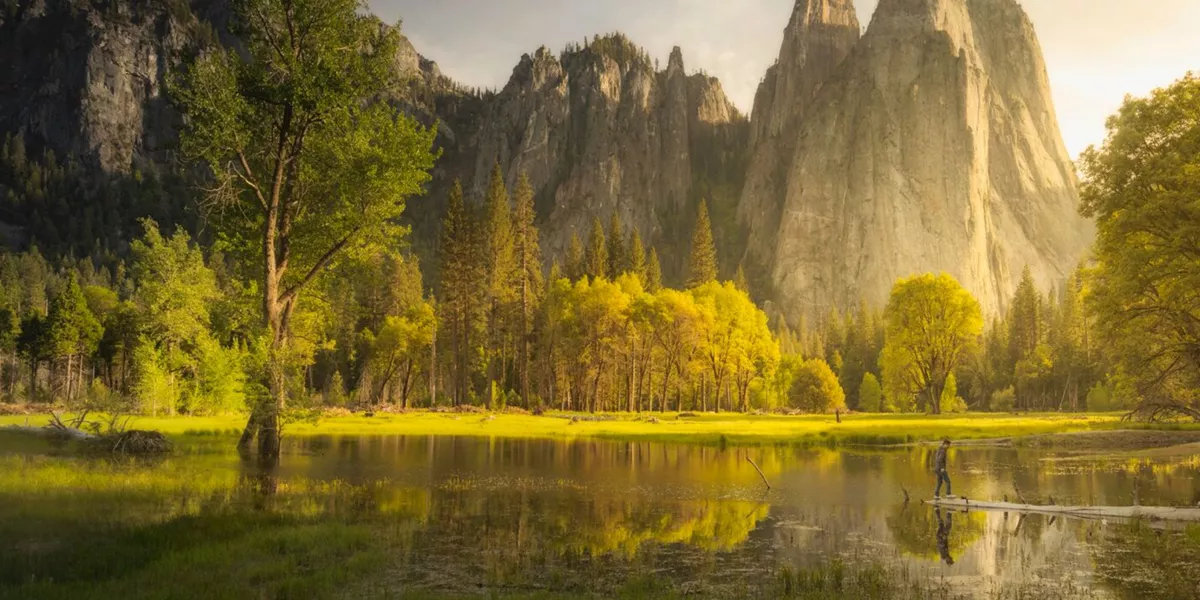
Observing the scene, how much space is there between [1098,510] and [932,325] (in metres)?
62.8

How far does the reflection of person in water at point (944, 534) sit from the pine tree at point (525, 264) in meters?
66.4

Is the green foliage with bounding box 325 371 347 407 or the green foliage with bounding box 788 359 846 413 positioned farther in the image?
the green foliage with bounding box 788 359 846 413

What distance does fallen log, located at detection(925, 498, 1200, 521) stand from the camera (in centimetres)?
2067

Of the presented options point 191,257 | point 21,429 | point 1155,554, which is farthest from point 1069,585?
point 191,257

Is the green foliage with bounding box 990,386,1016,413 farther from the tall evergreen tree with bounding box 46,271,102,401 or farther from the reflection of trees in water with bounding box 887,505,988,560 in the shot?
the tall evergreen tree with bounding box 46,271,102,401

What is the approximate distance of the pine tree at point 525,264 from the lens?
8844 centimetres

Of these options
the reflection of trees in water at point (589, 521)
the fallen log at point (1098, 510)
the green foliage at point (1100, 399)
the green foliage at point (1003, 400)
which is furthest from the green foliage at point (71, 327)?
the green foliage at point (1100, 399)

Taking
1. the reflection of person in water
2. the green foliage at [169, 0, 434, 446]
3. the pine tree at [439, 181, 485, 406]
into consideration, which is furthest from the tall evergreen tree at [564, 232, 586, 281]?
the reflection of person in water

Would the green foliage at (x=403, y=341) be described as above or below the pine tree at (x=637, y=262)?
below

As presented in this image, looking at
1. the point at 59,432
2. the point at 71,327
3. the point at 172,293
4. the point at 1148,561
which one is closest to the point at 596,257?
the point at 172,293

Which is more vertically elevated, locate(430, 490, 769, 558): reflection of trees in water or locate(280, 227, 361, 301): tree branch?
locate(280, 227, 361, 301): tree branch

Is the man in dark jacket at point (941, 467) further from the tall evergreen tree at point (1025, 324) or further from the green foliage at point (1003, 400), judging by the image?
the tall evergreen tree at point (1025, 324)

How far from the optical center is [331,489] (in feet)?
71.5

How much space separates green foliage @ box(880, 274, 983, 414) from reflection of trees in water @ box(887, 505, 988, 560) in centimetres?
6275
